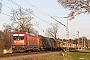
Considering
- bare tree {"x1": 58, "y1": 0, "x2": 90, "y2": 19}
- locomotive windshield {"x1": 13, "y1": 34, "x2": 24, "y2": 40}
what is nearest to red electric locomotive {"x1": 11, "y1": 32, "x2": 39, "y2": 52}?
locomotive windshield {"x1": 13, "y1": 34, "x2": 24, "y2": 40}

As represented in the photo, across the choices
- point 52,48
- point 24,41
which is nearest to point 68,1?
point 24,41

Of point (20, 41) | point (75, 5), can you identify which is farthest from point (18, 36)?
point (75, 5)

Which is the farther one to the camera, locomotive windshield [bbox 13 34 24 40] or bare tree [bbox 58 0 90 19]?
locomotive windshield [bbox 13 34 24 40]

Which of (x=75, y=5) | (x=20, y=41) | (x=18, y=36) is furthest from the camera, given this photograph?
(x=20, y=41)

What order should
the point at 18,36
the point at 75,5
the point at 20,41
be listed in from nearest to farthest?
the point at 75,5, the point at 18,36, the point at 20,41

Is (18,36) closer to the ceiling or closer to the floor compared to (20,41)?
closer to the ceiling

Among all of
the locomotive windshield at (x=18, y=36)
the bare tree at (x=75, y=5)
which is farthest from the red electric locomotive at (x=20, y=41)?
the bare tree at (x=75, y=5)

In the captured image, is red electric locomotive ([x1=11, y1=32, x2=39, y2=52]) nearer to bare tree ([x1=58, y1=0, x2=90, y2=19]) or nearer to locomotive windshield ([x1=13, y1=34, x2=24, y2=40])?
locomotive windshield ([x1=13, y1=34, x2=24, y2=40])

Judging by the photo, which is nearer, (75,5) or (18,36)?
(75,5)

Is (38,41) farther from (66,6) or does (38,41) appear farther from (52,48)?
(66,6)

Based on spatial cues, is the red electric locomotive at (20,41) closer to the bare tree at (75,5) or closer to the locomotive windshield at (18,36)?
the locomotive windshield at (18,36)

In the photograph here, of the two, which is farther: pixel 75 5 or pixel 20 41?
pixel 20 41

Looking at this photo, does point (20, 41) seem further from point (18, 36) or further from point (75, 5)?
point (75, 5)

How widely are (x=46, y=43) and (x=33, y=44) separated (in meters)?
14.5
